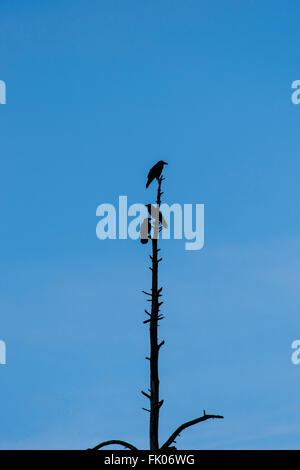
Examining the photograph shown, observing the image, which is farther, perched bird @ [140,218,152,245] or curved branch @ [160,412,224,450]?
perched bird @ [140,218,152,245]

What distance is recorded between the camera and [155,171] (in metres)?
17.1

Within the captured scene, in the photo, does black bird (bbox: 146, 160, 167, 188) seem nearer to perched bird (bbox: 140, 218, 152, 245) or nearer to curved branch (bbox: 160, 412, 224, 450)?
perched bird (bbox: 140, 218, 152, 245)

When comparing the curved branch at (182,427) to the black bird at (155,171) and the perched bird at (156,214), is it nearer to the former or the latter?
the perched bird at (156,214)

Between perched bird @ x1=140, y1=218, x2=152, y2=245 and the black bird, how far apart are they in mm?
1176

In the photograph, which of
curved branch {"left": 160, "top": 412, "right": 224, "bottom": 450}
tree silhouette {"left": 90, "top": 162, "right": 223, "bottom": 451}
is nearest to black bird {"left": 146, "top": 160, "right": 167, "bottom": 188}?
tree silhouette {"left": 90, "top": 162, "right": 223, "bottom": 451}

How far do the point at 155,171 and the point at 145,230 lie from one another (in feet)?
5.17

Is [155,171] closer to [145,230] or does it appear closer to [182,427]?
[145,230]

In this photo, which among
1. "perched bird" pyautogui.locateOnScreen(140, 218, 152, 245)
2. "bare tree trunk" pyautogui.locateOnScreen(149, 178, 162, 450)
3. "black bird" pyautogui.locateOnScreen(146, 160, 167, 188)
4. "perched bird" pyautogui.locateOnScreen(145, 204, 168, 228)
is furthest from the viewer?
"black bird" pyautogui.locateOnScreen(146, 160, 167, 188)

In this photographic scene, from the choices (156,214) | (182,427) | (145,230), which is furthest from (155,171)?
(182,427)

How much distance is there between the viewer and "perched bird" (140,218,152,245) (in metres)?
16.4

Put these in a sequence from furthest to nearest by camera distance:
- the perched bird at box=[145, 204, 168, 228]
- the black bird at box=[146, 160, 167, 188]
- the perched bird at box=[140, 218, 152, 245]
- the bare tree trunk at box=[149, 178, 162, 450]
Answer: the black bird at box=[146, 160, 167, 188]
the perched bird at box=[140, 218, 152, 245]
the perched bird at box=[145, 204, 168, 228]
the bare tree trunk at box=[149, 178, 162, 450]

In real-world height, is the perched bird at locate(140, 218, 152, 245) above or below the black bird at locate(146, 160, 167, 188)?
below
